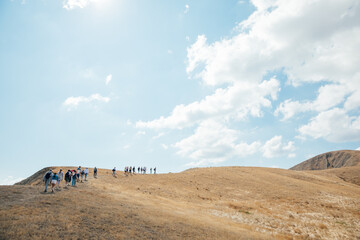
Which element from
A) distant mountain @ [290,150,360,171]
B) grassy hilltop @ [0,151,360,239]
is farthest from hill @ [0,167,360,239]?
distant mountain @ [290,150,360,171]

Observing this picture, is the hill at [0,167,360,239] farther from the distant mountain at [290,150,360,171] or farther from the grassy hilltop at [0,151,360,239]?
the distant mountain at [290,150,360,171]

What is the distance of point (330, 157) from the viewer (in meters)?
199

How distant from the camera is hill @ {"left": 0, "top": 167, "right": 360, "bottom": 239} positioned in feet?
42.2

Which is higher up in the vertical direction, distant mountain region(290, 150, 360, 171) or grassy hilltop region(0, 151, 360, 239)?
distant mountain region(290, 150, 360, 171)

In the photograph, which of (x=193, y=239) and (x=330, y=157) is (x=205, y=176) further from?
(x=330, y=157)

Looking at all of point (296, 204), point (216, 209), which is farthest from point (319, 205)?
point (216, 209)

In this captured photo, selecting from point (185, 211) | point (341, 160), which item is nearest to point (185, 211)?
point (185, 211)

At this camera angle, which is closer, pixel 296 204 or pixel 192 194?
pixel 296 204

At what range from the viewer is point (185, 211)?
2377 centimetres

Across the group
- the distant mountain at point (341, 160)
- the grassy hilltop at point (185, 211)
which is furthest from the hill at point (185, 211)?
the distant mountain at point (341, 160)

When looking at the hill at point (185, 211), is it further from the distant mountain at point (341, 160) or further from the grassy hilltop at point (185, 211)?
the distant mountain at point (341, 160)

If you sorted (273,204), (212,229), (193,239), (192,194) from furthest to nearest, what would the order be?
(192,194) < (273,204) < (212,229) < (193,239)

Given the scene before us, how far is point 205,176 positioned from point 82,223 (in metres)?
40.7

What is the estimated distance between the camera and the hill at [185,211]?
12.9 meters
